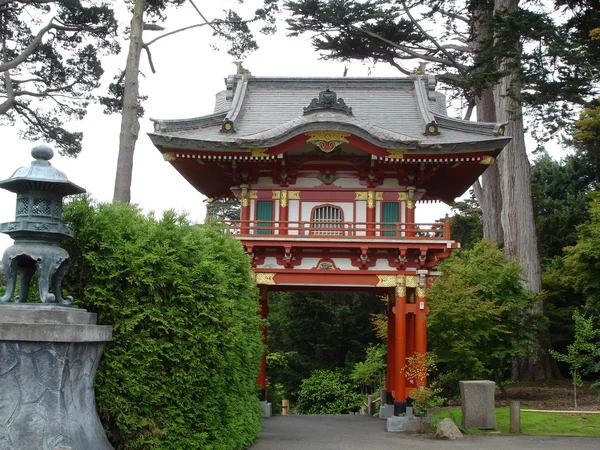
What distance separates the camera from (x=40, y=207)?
8.18 meters

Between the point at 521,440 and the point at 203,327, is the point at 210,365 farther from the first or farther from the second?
the point at 521,440

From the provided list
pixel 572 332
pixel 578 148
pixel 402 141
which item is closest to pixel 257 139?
pixel 402 141

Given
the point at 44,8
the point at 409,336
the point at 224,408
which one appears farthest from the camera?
the point at 44,8

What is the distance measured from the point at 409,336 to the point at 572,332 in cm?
1049

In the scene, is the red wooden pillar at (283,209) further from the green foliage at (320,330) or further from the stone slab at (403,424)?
the green foliage at (320,330)

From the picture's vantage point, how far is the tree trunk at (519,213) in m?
24.2

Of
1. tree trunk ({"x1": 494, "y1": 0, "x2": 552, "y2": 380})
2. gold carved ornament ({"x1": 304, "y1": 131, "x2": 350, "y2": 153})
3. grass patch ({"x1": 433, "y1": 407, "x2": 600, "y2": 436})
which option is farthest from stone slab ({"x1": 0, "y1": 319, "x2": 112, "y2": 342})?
tree trunk ({"x1": 494, "y1": 0, "x2": 552, "y2": 380})

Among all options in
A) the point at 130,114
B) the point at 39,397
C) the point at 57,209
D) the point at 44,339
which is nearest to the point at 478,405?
the point at 39,397

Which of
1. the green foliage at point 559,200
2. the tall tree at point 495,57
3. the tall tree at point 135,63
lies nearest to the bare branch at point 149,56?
the tall tree at point 135,63

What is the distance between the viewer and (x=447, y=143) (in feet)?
50.8

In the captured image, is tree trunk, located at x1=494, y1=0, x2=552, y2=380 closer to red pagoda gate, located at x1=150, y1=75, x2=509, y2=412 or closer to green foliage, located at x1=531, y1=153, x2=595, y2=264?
green foliage, located at x1=531, y1=153, x2=595, y2=264

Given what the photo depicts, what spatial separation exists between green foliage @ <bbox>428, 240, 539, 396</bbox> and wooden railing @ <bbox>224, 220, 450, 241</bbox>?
3.25 meters

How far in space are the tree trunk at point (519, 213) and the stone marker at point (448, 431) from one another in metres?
10.5

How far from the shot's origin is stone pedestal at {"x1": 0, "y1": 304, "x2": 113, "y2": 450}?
7.50 meters
